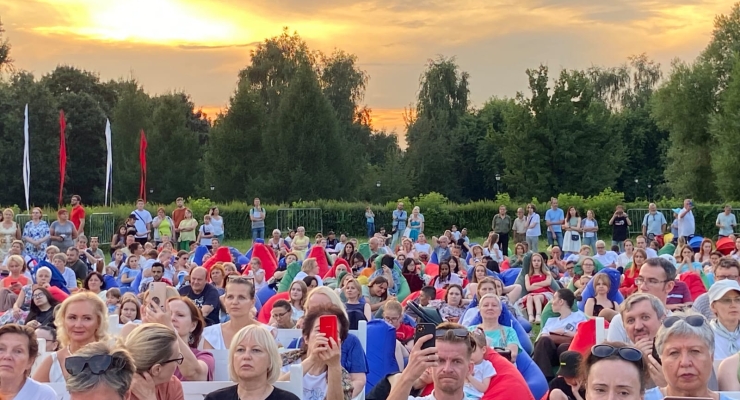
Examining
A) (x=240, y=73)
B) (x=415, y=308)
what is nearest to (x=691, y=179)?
(x=240, y=73)

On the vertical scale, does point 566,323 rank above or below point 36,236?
above

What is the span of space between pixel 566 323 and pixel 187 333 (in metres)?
4.34

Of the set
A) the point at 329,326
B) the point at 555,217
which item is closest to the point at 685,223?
the point at 555,217

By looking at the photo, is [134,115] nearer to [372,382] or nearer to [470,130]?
[470,130]

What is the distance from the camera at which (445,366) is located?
4355 millimetres

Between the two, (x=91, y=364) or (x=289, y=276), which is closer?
(x=91, y=364)

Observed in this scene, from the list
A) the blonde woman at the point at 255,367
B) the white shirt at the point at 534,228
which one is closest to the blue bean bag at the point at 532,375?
the blonde woman at the point at 255,367

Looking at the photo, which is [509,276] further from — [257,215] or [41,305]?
[257,215]

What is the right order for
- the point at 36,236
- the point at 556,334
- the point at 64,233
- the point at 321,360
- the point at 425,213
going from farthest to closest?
1. the point at 425,213
2. the point at 64,233
3. the point at 36,236
4. the point at 556,334
5. the point at 321,360

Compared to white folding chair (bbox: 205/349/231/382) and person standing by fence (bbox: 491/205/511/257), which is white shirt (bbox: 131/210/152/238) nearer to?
person standing by fence (bbox: 491/205/511/257)

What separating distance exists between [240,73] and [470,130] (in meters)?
16.1

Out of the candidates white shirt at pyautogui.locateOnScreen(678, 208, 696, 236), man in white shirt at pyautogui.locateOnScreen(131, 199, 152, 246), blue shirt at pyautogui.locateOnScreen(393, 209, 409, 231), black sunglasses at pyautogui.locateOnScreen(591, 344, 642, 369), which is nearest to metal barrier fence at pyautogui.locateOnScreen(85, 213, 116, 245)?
man in white shirt at pyautogui.locateOnScreen(131, 199, 152, 246)

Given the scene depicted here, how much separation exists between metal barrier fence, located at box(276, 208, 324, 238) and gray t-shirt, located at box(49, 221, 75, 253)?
51.9 ft

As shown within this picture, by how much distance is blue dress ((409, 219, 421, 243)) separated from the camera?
26.0 meters
